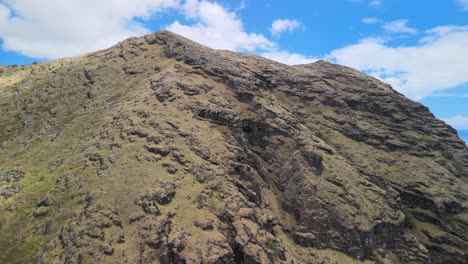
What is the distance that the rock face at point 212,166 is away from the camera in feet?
254

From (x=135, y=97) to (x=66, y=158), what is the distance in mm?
30644

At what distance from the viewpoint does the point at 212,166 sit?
10019 cm

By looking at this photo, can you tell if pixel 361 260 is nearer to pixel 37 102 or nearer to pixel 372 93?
pixel 372 93

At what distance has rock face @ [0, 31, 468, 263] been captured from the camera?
77562mm

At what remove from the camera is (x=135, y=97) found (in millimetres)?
120125

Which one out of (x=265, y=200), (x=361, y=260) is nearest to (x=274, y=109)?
(x=265, y=200)

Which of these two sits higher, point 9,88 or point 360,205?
point 9,88

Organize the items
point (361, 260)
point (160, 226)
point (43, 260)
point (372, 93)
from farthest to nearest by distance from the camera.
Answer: point (372, 93) → point (361, 260) → point (160, 226) → point (43, 260)

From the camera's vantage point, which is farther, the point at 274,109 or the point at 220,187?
the point at 274,109

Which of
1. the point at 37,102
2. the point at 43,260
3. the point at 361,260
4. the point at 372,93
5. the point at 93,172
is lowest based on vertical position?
the point at 43,260

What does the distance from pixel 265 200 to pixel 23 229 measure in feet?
200

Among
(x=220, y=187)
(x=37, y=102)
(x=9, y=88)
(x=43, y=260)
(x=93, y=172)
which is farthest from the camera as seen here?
(x=9, y=88)

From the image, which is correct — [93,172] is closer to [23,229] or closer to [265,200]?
[23,229]

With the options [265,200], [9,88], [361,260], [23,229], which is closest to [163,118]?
[265,200]
